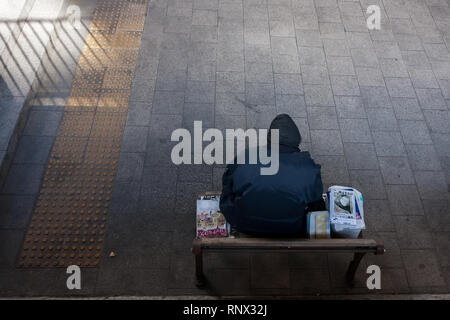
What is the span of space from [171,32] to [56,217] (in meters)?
3.87

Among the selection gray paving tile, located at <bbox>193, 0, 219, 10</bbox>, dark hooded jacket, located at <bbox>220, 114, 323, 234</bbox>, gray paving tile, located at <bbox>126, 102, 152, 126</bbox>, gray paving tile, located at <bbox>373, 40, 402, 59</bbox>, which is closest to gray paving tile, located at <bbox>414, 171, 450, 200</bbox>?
dark hooded jacket, located at <bbox>220, 114, 323, 234</bbox>

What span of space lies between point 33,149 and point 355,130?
4.85 metres

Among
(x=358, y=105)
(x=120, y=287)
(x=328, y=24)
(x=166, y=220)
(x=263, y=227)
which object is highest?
(x=328, y=24)

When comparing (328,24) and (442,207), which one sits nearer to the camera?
(442,207)

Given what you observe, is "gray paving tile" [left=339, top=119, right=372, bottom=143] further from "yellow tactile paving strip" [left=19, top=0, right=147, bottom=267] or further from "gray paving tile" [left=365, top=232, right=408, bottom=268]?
"yellow tactile paving strip" [left=19, top=0, right=147, bottom=267]

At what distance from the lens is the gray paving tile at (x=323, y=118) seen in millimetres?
5147

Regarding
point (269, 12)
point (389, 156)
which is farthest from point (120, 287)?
point (269, 12)

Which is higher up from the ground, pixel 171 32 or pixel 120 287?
pixel 171 32

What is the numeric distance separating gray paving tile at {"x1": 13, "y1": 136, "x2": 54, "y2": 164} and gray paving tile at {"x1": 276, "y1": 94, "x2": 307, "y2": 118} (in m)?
3.54

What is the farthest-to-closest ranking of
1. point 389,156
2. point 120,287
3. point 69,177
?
point 389,156, point 69,177, point 120,287

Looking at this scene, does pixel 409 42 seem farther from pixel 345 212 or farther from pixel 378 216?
pixel 345 212

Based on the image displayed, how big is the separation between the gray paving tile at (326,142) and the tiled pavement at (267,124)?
2 cm

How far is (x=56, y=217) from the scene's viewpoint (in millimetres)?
4180

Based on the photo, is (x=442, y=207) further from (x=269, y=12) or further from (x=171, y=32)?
(x=171, y=32)
